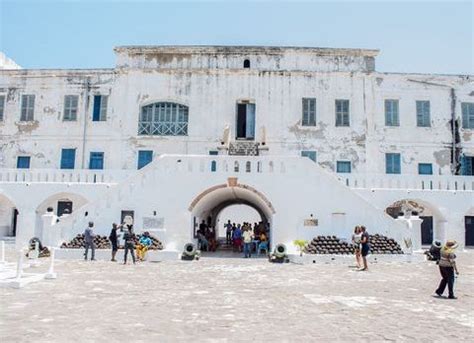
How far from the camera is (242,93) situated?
26781 mm

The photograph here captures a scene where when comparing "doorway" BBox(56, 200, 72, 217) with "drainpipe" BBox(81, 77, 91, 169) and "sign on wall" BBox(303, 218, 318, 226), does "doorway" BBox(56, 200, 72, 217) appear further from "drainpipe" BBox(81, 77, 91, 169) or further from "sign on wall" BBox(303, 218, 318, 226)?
"sign on wall" BBox(303, 218, 318, 226)

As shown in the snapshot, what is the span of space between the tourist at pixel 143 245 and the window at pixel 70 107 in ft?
40.1

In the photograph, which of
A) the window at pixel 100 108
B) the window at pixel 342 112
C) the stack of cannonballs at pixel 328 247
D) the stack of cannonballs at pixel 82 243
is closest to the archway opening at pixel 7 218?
the window at pixel 100 108

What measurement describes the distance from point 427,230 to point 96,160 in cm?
2028

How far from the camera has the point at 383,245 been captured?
17922 millimetres

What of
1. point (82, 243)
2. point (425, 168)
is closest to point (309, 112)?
point (425, 168)

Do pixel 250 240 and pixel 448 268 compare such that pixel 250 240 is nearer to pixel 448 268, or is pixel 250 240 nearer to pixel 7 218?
pixel 448 268

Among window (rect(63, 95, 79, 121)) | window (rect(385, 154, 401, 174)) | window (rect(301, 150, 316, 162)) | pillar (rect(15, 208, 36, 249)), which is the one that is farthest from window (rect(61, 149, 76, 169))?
window (rect(385, 154, 401, 174))

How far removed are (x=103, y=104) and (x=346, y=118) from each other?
14.5 metres

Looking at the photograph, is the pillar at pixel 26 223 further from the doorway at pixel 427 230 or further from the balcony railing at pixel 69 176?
the doorway at pixel 427 230

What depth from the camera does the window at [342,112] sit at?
26547mm

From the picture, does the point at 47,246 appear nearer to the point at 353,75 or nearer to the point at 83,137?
the point at 83,137

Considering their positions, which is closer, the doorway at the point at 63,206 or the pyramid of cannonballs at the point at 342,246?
the pyramid of cannonballs at the point at 342,246

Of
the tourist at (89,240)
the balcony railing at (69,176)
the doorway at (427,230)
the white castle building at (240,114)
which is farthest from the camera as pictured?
the doorway at (427,230)
